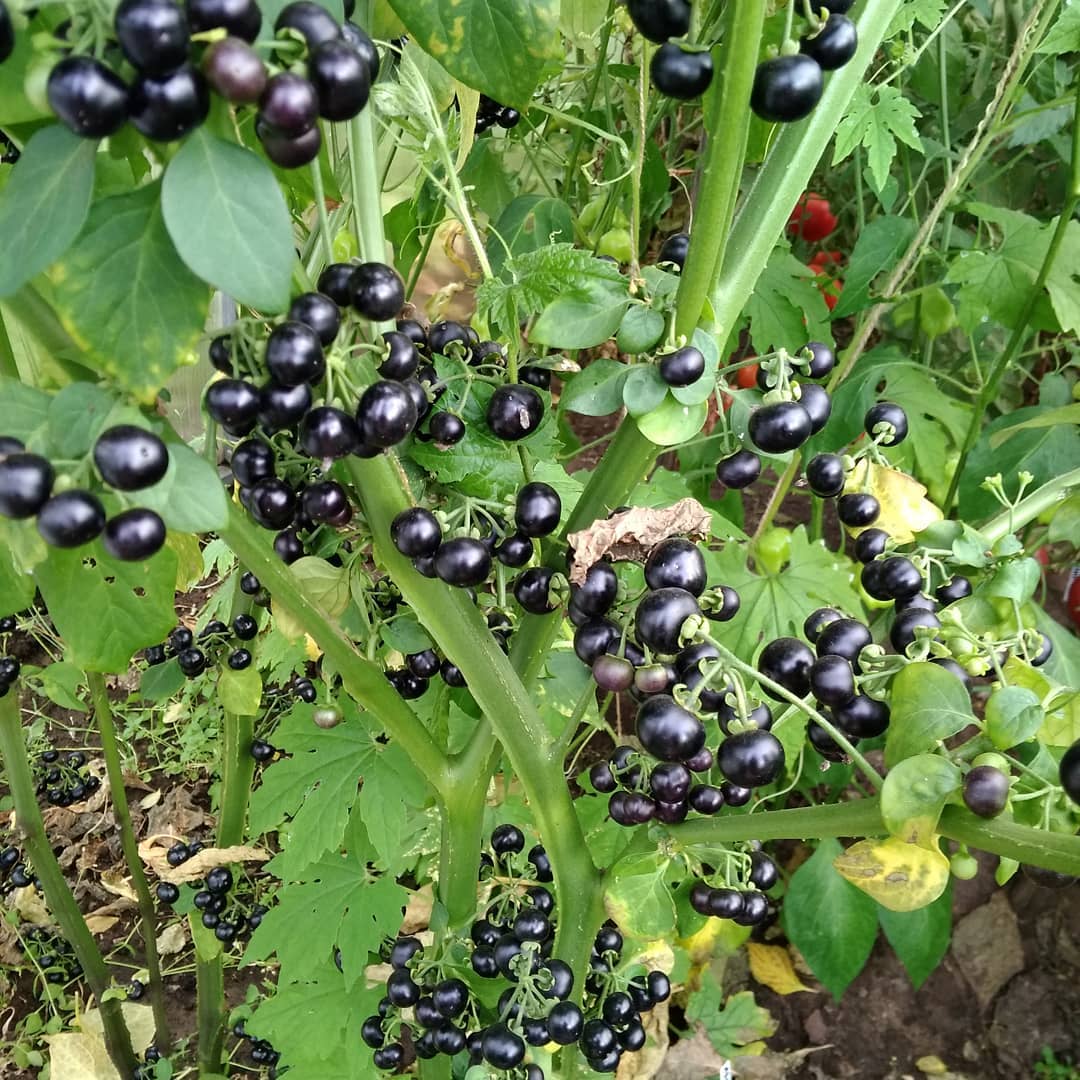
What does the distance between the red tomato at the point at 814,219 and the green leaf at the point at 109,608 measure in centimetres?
195

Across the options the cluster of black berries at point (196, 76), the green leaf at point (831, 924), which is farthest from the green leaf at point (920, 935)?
the cluster of black berries at point (196, 76)

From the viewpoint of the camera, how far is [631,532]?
608mm

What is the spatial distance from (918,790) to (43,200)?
1.70ft

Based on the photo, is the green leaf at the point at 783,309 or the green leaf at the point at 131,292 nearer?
the green leaf at the point at 131,292

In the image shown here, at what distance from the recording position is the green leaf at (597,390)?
2.08 ft

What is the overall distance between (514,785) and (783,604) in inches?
→ 23.9

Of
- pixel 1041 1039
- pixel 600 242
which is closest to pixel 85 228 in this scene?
pixel 600 242

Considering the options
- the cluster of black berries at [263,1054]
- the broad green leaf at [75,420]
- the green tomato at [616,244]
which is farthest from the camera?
the cluster of black berries at [263,1054]

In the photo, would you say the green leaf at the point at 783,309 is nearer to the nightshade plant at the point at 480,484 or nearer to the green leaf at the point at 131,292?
the nightshade plant at the point at 480,484

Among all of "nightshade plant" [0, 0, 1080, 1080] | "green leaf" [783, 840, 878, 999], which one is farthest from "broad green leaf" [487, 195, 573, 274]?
"green leaf" [783, 840, 878, 999]

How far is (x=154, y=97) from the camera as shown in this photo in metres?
0.34

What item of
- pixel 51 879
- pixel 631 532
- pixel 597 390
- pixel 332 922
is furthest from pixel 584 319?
pixel 51 879

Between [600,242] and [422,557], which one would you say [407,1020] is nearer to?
[422,557]

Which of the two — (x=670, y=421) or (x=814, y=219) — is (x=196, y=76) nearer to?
(x=670, y=421)
